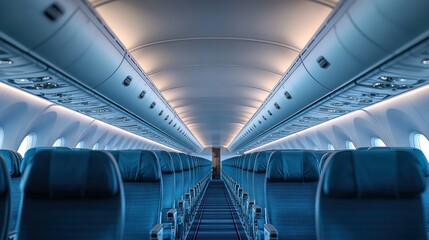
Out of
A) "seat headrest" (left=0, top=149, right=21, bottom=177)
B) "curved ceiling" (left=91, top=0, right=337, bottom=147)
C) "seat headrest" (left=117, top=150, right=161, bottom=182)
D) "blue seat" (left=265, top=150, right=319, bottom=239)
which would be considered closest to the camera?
"seat headrest" (left=117, top=150, right=161, bottom=182)

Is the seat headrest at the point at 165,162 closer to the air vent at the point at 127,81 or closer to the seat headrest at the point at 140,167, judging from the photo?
the seat headrest at the point at 140,167

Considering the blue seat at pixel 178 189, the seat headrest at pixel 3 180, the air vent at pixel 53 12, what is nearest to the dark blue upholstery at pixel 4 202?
the seat headrest at pixel 3 180

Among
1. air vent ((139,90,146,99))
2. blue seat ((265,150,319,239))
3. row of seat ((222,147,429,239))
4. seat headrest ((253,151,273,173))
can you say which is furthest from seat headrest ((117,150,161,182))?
air vent ((139,90,146,99))

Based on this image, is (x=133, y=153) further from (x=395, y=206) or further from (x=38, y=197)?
(x=395, y=206)

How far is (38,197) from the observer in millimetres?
2213

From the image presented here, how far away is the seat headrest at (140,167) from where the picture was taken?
3.39m

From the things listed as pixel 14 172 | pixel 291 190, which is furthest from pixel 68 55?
pixel 291 190

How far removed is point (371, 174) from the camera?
86.5 inches

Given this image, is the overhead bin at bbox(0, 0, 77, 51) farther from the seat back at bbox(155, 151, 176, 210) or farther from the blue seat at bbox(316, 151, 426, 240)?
the blue seat at bbox(316, 151, 426, 240)

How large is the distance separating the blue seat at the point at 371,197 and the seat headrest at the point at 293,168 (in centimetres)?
131

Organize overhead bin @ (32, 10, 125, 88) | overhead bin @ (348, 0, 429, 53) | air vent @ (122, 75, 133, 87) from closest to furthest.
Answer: overhead bin @ (348, 0, 429, 53)
overhead bin @ (32, 10, 125, 88)
air vent @ (122, 75, 133, 87)

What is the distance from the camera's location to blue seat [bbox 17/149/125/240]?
7.02 feet

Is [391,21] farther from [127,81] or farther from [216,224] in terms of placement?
[216,224]

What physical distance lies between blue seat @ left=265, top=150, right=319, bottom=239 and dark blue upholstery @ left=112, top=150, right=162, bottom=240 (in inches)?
51.1
